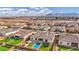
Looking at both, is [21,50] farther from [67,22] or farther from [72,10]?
[72,10]

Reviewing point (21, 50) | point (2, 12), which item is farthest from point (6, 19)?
point (21, 50)
